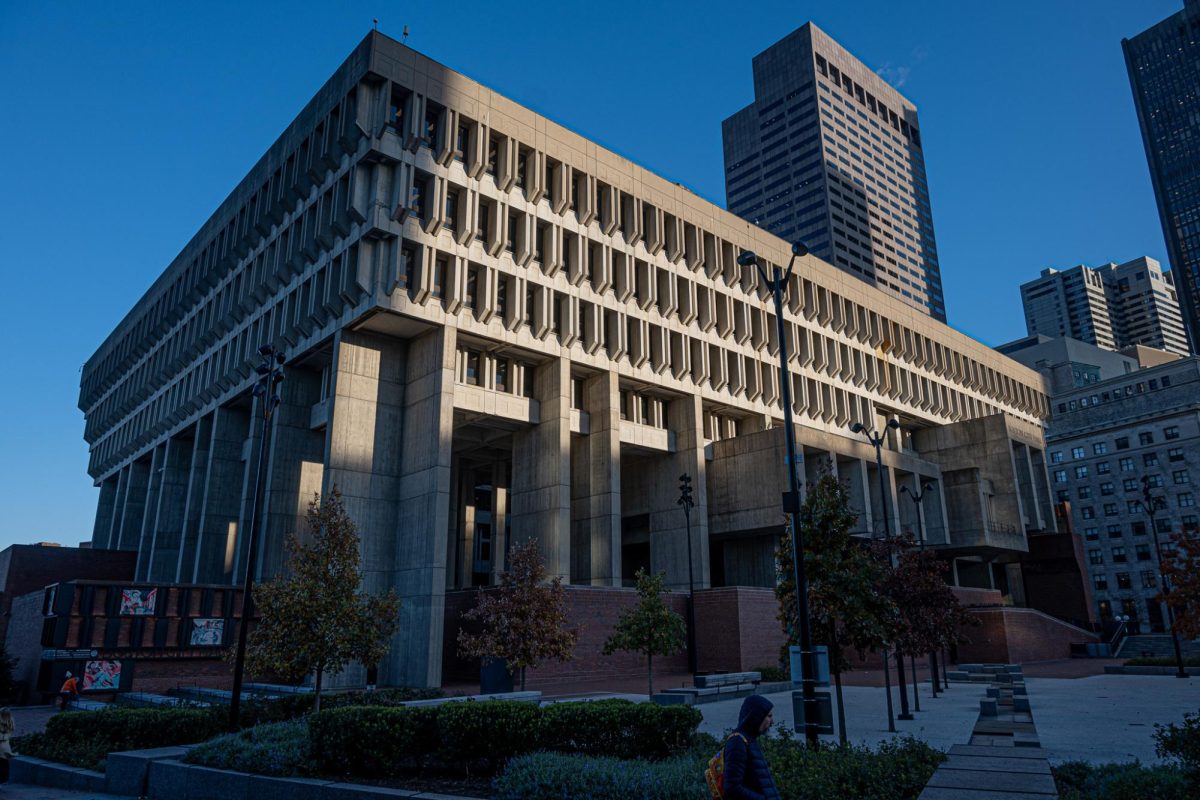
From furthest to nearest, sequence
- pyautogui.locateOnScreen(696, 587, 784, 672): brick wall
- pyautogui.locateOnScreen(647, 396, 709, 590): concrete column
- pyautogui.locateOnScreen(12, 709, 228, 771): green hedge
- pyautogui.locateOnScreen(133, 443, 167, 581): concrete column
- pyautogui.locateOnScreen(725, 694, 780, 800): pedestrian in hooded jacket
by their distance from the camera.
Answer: pyautogui.locateOnScreen(133, 443, 167, 581): concrete column → pyautogui.locateOnScreen(647, 396, 709, 590): concrete column → pyautogui.locateOnScreen(696, 587, 784, 672): brick wall → pyautogui.locateOnScreen(12, 709, 228, 771): green hedge → pyautogui.locateOnScreen(725, 694, 780, 800): pedestrian in hooded jacket

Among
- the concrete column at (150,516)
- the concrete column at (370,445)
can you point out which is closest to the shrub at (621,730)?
the concrete column at (370,445)

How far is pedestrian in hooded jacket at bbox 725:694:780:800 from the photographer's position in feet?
21.3

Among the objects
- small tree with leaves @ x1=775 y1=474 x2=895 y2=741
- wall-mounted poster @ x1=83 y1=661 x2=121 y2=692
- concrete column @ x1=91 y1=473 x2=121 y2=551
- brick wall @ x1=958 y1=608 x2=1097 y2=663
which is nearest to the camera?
small tree with leaves @ x1=775 y1=474 x2=895 y2=741

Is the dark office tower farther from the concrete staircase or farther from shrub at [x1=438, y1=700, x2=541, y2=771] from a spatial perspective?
shrub at [x1=438, y1=700, x2=541, y2=771]

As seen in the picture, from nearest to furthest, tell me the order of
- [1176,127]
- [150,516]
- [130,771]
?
[130,771] → [150,516] → [1176,127]

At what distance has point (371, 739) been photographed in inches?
489

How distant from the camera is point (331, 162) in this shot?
1661 inches

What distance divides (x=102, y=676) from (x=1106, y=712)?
35.9 metres

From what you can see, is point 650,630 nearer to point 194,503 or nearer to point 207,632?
point 207,632

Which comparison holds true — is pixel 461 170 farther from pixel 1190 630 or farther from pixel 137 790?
pixel 1190 630

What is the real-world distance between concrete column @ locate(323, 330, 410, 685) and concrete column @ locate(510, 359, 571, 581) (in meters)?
7.59

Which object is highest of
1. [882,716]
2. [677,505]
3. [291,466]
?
[291,466]

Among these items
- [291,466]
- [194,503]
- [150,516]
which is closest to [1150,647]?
[291,466]

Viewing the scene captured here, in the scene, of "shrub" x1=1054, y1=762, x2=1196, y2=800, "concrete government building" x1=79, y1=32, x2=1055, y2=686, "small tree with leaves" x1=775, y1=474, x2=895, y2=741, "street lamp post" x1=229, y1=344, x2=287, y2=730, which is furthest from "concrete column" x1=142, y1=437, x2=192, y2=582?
"shrub" x1=1054, y1=762, x2=1196, y2=800
